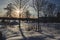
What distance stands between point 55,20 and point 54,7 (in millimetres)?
14369

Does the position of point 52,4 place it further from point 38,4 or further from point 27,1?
point 38,4

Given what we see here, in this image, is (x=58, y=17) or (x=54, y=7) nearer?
(x=54, y=7)

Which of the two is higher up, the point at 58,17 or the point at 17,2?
the point at 17,2

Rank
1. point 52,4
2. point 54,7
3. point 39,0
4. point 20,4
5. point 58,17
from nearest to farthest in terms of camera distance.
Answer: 1. point 39,0
2. point 20,4
3. point 52,4
4. point 54,7
5. point 58,17

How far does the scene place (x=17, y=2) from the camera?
33.4 meters

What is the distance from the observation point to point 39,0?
29922 mm

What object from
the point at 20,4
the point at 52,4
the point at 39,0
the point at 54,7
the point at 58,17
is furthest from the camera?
the point at 58,17

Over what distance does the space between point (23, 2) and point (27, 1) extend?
47.8 inches

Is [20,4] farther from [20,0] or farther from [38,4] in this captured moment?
[38,4]

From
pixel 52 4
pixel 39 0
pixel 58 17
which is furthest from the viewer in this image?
pixel 58 17

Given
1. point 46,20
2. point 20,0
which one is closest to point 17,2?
point 20,0

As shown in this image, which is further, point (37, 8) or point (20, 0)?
point (20, 0)

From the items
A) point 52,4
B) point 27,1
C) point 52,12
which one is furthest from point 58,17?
point 27,1

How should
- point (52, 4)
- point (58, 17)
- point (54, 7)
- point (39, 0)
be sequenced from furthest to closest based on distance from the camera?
point (58, 17)
point (54, 7)
point (52, 4)
point (39, 0)
